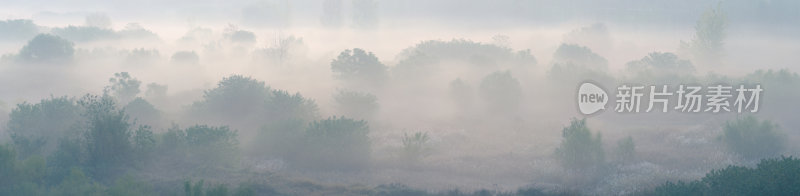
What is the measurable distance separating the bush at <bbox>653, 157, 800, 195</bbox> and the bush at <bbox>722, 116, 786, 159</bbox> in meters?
17.9

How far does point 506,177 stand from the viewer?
2747 centimetres

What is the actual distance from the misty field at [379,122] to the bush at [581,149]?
7 centimetres

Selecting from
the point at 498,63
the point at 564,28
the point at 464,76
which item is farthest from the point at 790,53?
the point at 464,76

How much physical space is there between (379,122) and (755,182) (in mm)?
31146

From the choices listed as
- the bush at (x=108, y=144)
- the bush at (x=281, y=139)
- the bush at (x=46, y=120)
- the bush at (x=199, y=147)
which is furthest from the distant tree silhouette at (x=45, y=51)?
the bush at (x=108, y=144)

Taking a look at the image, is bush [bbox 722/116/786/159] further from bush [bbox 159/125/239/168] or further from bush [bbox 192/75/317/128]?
bush [bbox 159/125/239/168]

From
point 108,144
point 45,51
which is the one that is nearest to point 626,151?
point 108,144

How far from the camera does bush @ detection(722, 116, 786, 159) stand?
30.8m

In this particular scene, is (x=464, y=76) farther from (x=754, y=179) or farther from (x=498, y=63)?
(x=754, y=179)

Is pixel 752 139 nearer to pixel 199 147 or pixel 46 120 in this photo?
pixel 199 147

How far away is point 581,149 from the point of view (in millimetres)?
28297

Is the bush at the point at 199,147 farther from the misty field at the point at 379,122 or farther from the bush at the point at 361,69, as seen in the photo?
the bush at the point at 361,69

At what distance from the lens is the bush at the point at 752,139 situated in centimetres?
3075

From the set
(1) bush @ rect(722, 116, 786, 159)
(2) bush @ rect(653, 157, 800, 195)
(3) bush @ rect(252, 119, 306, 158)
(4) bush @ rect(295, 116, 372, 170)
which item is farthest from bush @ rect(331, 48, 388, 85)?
(2) bush @ rect(653, 157, 800, 195)
